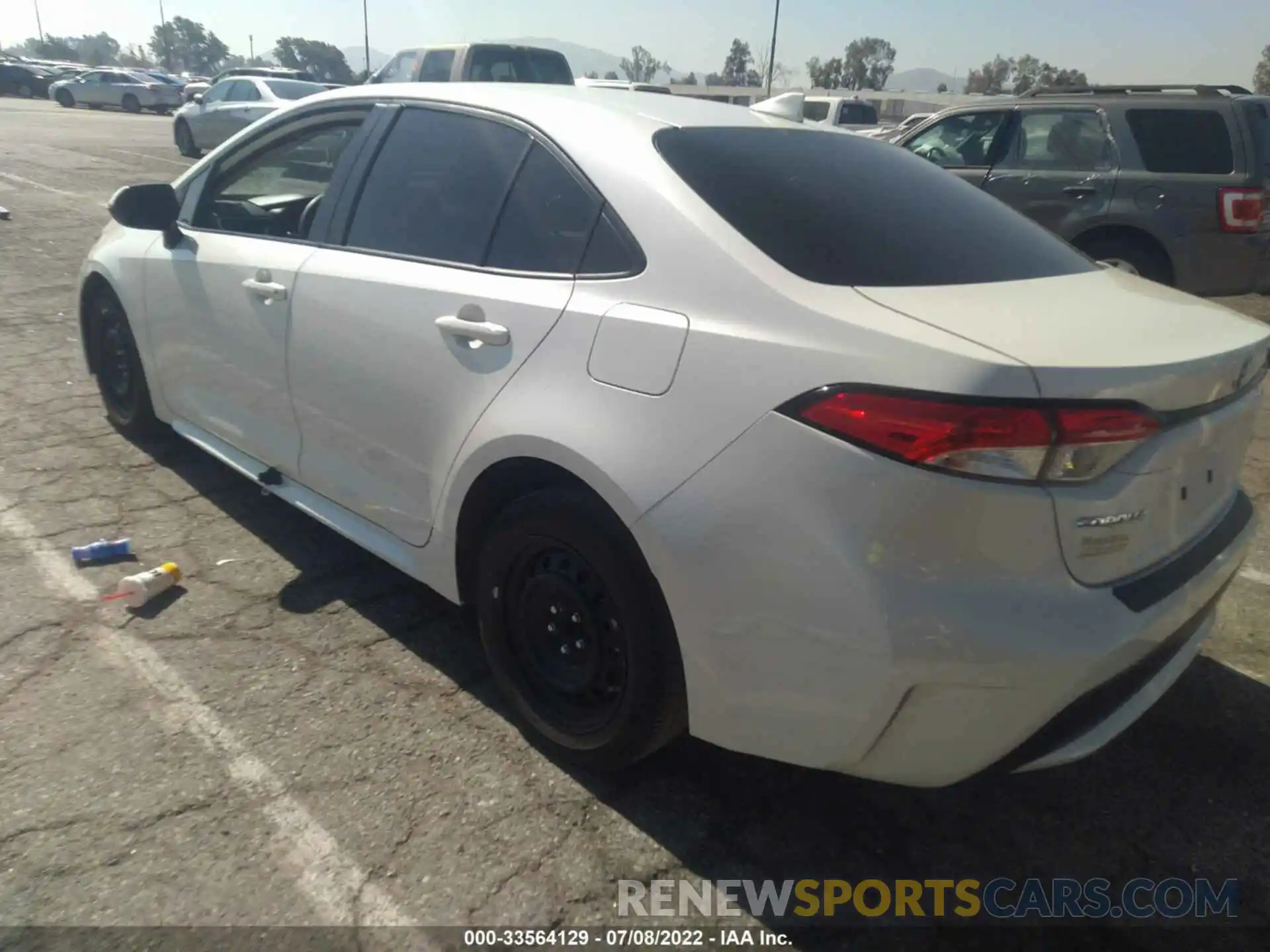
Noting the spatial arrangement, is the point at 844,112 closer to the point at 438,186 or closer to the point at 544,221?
the point at 438,186

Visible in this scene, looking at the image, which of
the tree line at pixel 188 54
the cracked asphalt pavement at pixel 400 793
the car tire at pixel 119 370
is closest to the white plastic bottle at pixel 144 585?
the cracked asphalt pavement at pixel 400 793

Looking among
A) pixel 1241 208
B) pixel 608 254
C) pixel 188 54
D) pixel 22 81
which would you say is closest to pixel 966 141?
pixel 1241 208

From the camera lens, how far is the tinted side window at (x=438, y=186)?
9.19 feet

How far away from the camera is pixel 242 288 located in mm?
3490

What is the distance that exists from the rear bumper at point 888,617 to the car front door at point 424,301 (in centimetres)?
74

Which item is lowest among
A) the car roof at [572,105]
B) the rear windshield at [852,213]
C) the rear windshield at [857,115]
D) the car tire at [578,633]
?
the car tire at [578,633]

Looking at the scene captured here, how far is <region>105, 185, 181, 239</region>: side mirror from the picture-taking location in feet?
12.7

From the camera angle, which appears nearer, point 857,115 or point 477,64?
point 477,64

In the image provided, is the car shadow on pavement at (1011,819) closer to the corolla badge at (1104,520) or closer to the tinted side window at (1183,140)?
the corolla badge at (1104,520)

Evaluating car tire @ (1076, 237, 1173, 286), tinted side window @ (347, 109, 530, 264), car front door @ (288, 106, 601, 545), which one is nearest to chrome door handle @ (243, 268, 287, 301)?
car front door @ (288, 106, 601, 545)

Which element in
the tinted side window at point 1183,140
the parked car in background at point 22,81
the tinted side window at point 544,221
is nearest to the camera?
the tinted side window at point 544,221

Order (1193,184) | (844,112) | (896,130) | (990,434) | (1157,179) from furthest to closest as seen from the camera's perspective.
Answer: (844,112)
(896,130)
(1157,179)
(1193,184)
(990,434)

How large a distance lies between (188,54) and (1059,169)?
150 metres

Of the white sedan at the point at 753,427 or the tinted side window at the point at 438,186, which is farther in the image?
the tinted side window at the point at 438,186
